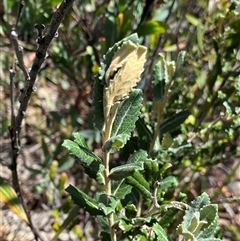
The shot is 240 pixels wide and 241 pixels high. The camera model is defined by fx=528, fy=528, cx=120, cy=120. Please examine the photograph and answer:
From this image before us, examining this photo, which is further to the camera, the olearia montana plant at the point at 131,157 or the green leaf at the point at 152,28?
the green leaf at the point at 152,28

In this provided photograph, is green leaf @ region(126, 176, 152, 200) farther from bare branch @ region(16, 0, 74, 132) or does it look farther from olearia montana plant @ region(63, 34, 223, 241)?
bare branch @ region(16, 0, 74, 132)

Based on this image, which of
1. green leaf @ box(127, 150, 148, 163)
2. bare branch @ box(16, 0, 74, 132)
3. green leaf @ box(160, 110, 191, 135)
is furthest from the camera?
green leaf @ box(160, 110, 191, 135)

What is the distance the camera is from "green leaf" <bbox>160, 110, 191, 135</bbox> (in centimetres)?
114

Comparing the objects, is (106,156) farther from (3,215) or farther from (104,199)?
(3,215)

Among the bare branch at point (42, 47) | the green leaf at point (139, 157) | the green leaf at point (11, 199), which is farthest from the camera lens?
the green leaf at point (11, 199)

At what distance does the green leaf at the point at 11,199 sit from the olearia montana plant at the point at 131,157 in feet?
1.06

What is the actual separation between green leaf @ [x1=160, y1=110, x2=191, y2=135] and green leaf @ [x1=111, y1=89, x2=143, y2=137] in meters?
0.22

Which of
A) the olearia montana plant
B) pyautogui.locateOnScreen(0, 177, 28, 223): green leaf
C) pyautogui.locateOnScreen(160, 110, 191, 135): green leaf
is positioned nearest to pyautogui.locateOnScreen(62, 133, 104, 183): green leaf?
→ the olearia montana plant

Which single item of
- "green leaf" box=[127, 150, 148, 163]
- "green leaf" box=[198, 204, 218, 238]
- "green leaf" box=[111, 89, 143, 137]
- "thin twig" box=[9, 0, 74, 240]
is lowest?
"green leaf" box=[198, 204, 218, 238]

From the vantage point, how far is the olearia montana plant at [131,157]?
83 centimetres

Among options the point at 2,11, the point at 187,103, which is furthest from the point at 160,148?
the point at 2,11

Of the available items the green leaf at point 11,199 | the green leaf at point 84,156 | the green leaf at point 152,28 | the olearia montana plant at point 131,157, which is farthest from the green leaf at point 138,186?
the green leaf at point 152,28

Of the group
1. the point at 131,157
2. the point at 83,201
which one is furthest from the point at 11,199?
the point at 131,157

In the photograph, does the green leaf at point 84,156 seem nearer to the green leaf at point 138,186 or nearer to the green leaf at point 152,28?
the green leaf at point 138,186
